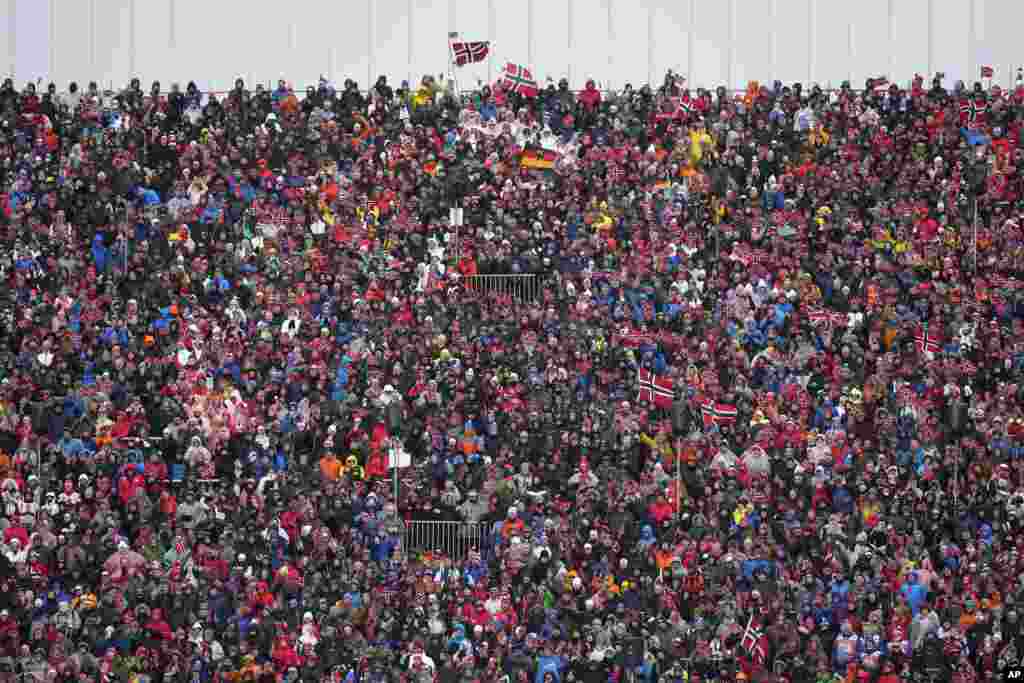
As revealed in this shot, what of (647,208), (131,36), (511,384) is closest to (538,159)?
(647,208)

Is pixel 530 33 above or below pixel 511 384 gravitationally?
above

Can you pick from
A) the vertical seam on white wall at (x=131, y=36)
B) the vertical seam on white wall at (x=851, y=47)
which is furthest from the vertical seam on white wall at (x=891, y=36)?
the vertical seam on white wall at (x=131, y=36)

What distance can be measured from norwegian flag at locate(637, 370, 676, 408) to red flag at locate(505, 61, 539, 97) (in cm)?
1125

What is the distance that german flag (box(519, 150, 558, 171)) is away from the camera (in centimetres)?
5172

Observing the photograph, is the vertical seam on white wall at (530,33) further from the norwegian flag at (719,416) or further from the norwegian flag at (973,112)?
the norwegian flag at (719,416)

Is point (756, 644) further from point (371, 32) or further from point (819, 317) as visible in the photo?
point (371, 32)

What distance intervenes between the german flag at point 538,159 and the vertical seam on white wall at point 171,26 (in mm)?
15697

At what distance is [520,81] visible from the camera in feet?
176

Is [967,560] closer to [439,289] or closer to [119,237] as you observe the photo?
[439,289]

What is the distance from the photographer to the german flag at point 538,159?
170 feet

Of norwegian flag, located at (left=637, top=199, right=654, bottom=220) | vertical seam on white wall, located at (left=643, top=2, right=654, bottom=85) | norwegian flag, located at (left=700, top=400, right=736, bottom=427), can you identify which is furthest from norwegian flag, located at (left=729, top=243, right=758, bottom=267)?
vertical seam on white wall, located at (left=643, top=2, right=654, bottom=85)

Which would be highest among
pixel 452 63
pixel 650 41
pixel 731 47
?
pixel 650 41

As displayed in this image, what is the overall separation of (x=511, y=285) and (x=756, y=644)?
1226cm

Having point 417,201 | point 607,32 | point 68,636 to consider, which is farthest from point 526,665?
point 607,32
